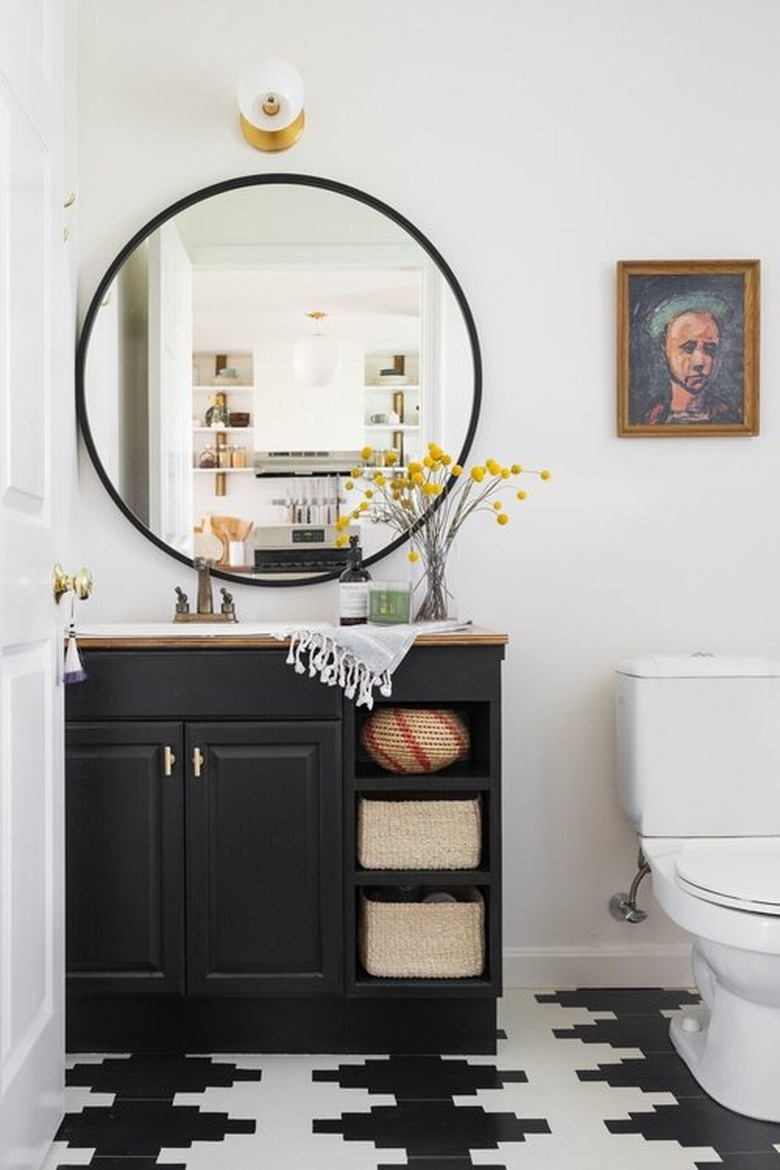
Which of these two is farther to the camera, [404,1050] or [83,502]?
A: [83,502]

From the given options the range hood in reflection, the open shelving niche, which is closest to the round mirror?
the range hood in reflection

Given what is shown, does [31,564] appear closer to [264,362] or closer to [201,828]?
[201,828]

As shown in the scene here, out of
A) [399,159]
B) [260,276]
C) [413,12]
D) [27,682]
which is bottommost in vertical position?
[27,682]

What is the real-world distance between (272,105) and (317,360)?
1.92 feet

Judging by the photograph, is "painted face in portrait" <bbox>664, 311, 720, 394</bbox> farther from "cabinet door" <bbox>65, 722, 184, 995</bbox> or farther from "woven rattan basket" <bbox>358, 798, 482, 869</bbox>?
"cabinet door" <bbox>65, 722, 184, 995</bbox>

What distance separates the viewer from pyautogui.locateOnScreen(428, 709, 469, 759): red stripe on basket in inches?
97.0

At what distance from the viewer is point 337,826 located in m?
2.44

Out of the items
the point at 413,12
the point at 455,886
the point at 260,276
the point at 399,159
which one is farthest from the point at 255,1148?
the point at 413,12

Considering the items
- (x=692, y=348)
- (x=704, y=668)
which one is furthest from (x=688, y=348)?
(x=704, y=668)

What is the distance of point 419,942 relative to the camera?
245 cm

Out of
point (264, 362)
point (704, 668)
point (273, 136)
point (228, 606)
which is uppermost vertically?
point (273, 136)

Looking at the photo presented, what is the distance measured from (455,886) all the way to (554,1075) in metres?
0.42

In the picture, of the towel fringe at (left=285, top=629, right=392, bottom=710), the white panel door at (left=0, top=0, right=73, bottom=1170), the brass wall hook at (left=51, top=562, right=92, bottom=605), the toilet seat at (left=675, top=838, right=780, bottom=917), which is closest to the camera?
the white panel door at (left=0, top=0, right=73, bottom=1170)

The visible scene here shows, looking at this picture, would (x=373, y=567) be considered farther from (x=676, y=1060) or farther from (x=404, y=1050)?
(x=676, y=1060)
